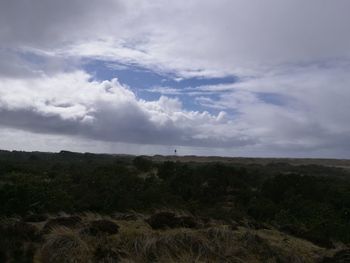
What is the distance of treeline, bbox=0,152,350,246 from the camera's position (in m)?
15.1

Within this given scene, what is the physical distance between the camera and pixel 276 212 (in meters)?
18.1

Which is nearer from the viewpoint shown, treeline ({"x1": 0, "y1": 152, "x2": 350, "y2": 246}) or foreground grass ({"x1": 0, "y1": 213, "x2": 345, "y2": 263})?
foreground grass ({"x1": 0, "y1": 213, "x2": 345, "y2": 263})

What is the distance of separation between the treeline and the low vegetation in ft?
0.14

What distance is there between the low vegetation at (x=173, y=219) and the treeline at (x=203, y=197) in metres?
0.04

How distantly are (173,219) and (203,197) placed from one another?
9989mm

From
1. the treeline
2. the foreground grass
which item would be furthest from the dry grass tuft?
the treeline

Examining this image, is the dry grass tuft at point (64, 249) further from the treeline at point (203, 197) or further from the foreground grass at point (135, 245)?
the treeline at point (203, 197)

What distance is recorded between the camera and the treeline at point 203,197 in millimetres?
15141

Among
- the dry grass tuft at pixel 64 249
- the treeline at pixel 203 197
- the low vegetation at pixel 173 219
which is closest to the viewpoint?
the dry grass tuft at pixel 64 249

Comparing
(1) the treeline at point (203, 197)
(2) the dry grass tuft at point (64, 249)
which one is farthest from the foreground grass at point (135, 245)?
(1) the treeline at point (203, 197)

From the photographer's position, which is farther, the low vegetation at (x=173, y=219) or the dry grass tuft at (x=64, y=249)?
the low vegetation at (x=173, y=219)

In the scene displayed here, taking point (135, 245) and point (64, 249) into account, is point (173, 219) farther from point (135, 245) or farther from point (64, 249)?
point (64, 249)

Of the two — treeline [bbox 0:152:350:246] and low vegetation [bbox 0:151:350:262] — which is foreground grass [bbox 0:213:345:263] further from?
treeline [bbox 0:152:350:246]

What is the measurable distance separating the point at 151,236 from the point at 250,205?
33.4ft
